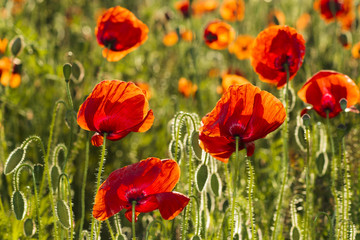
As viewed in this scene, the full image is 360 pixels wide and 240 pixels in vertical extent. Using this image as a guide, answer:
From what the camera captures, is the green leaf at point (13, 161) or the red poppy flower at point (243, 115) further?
the green leaf at point (13, 161)

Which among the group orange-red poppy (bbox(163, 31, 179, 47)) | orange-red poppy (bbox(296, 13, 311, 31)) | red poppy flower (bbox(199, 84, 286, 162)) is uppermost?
orange-red poppy (bbox(296, 13, 311, 31))

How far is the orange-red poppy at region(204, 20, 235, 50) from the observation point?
252 cm

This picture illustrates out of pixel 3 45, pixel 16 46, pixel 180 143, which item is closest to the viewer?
pixel 180 143

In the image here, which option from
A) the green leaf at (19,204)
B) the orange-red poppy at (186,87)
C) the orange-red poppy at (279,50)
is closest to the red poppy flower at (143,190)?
the green leaf at (19,204)

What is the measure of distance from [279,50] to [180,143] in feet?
1.35

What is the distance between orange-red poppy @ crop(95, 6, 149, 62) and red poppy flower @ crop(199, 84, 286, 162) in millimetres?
828

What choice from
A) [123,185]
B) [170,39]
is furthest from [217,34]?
[123,185]

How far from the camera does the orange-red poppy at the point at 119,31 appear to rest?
2.01m

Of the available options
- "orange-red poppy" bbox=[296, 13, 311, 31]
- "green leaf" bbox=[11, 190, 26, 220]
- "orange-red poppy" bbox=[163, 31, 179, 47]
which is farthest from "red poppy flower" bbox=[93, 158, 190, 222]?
"orange-red poppy" bbox=[296, 13, 311, 31]

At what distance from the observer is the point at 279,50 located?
1.64 metres

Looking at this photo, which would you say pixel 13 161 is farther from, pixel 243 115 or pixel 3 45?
pixel 3 45

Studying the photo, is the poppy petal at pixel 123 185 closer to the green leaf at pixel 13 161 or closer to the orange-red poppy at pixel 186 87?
the green leaf at pixel 13 161

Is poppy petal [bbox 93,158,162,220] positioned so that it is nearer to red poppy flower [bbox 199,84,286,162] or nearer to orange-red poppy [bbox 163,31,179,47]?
red poppy flower [bbox 199,84,286,162]

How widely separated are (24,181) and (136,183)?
134 centimetres
